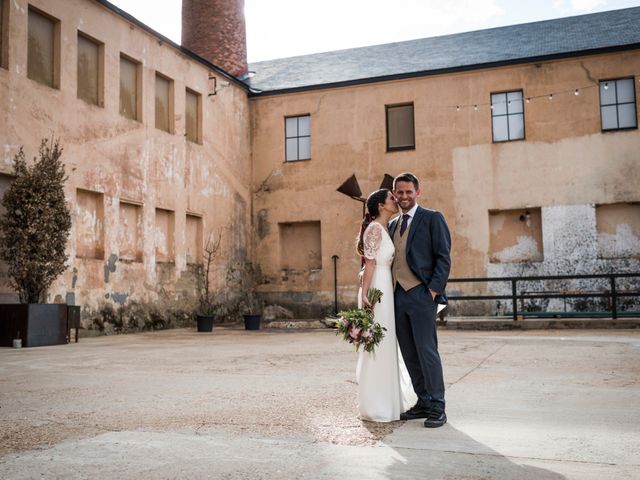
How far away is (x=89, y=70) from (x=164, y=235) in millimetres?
4012

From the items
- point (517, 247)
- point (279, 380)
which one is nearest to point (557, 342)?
point (279, 380)

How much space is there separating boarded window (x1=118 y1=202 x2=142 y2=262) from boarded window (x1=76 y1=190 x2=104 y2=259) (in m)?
0.59

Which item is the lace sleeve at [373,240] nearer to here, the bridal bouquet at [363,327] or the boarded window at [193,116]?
the bridal bouquet at [363,327]

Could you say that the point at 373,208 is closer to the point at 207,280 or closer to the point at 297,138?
the point at 207,280

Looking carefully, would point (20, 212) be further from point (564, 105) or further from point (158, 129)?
point (564, 105)

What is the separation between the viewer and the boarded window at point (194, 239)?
16.2 m

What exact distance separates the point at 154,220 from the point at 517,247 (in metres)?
9.09

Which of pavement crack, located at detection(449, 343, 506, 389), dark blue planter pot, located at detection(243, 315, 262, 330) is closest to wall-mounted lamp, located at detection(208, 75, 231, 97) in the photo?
dark blue planter pot, located at detection(243, 315, 262, 330)

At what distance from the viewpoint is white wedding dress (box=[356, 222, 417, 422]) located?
13.6ft

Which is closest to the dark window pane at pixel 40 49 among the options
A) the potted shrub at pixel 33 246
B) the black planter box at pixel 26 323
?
the potted shrub at pixel 33 246

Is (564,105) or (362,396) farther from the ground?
(564,105)

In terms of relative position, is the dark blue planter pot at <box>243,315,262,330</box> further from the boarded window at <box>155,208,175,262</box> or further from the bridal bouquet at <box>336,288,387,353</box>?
the bridal bouquet at <box>336,288,387,353</box>

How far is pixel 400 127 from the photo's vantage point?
59.5 feet

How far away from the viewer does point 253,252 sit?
62.7 ft
